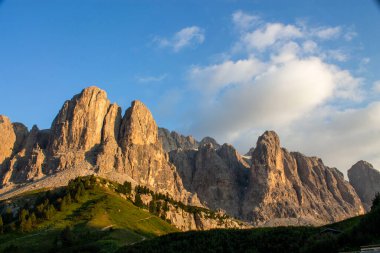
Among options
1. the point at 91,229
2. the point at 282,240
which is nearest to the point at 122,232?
the point at 91,229

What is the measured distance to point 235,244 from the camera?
74938 millimetres

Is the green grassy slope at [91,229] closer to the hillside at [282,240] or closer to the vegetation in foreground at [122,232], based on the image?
the vegetation in foreground at [122,232]

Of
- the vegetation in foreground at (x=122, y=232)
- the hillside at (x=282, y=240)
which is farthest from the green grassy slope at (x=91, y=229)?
the hillside at (x=282, y=240)

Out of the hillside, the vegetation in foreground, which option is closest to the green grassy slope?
the vegetation in foreground

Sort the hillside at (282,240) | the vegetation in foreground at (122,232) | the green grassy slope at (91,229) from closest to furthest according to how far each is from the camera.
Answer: the hillside at (282,240) < the vegetation in foreground at (122,232) < the green grassy slope at (91,229)

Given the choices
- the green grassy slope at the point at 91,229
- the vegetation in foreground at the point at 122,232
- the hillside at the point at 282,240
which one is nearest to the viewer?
the hillside at the point at 282,240

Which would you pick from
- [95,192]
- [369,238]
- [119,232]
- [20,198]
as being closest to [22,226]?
[119,232]

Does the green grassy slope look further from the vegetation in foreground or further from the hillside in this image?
the hillside

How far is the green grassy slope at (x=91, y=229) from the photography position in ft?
320

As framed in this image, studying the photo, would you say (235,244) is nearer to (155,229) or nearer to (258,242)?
(258,242)

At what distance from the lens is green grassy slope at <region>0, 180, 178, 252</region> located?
97.6 meters

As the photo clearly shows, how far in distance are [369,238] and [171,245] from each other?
40.1 m

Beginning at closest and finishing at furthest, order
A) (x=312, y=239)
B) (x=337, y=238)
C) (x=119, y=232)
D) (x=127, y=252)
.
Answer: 1. (x=337, y=238)
2. (x=312, y=239)
3. (x=127, y=252)
4. (x=119, y=232)

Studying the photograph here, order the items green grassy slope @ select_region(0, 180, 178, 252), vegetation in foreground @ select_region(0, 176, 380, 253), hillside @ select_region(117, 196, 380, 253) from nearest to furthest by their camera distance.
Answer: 1. hillside @ select_region(117, 196, 380, 253)
2. vegetation in foreground @ select_region(0, 176, 380, 253)
3. green grassy slope @ select_region(0, 180, 178, 252)
